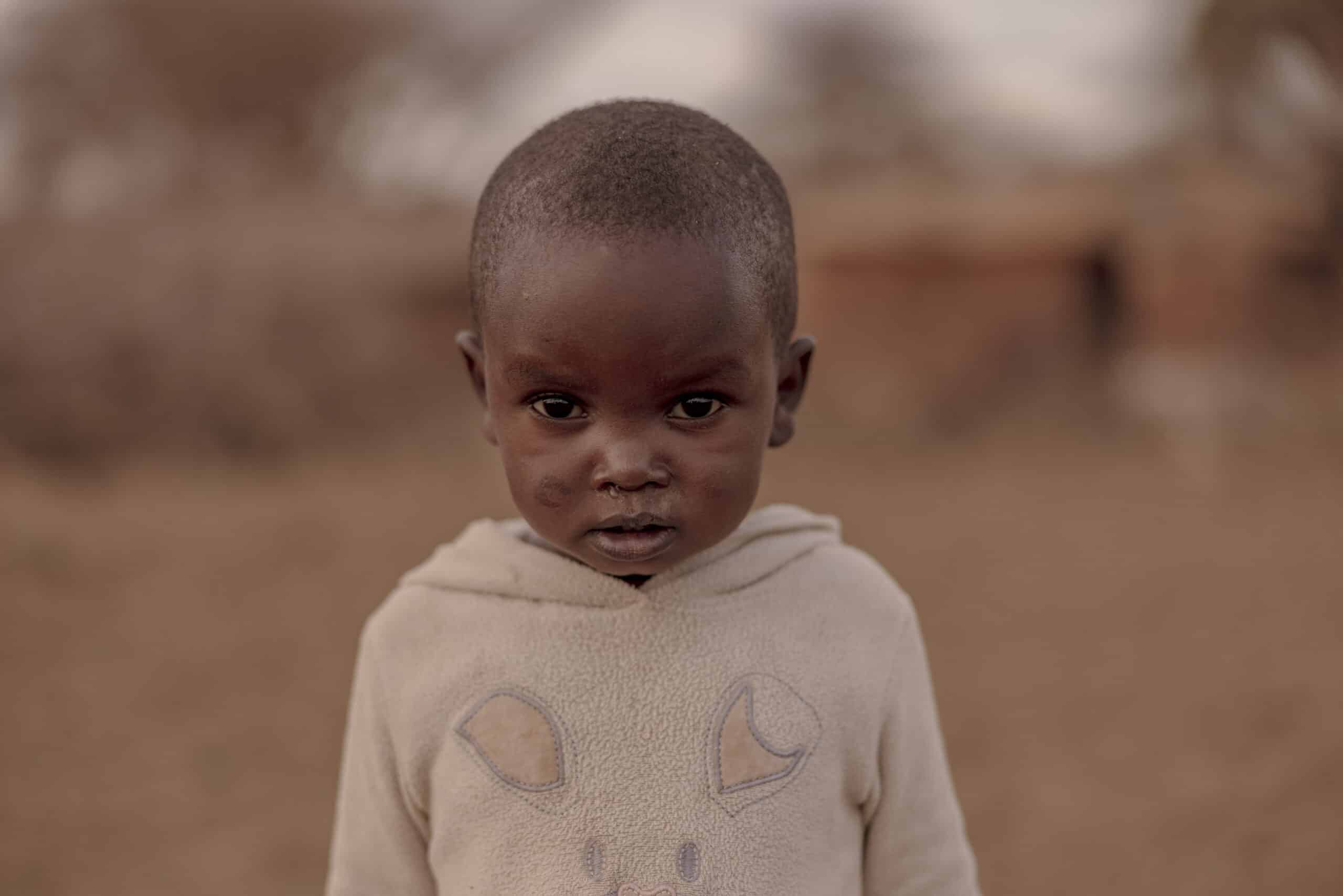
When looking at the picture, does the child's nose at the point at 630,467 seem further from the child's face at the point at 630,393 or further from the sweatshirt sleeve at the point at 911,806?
the sweatshirt sleeve at the point at 911,806

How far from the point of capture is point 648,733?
124 cm

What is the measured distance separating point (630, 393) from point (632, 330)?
6 centimetres

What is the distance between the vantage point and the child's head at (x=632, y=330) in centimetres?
110

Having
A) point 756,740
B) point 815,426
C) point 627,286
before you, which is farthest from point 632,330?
point 815,426

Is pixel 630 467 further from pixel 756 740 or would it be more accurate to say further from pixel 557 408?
pixel 756 740

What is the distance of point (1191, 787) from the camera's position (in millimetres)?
4074

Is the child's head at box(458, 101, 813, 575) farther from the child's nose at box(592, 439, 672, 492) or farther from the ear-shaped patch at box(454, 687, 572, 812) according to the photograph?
the ear-shaped patch at box(454, 687, 572, 812)

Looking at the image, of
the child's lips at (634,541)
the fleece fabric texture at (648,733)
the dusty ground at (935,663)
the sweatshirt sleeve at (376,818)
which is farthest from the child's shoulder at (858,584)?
the dusty ground at (935,663)

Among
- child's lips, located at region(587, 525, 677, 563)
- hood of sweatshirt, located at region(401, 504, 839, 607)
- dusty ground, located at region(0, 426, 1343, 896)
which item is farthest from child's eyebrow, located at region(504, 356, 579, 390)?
dusty ground, located at region(0, 426, 1343, 896)

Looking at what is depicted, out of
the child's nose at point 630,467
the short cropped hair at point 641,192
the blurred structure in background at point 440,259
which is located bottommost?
the child's nose at point 630,467

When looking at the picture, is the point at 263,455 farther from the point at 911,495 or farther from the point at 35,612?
the point at 911,495

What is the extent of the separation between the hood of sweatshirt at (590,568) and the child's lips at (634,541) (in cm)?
13

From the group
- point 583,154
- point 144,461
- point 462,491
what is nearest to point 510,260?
point 583,154

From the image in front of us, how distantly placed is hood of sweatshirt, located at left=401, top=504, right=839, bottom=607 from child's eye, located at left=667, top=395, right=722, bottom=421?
0.21 metres
